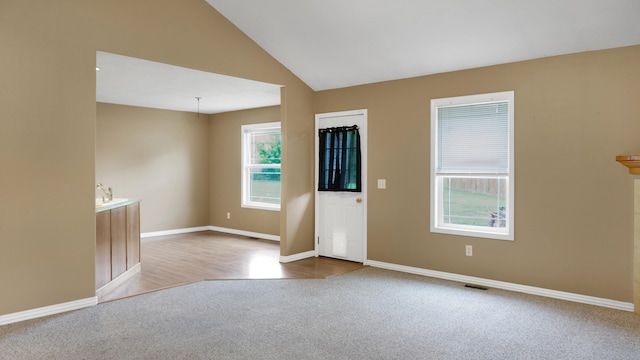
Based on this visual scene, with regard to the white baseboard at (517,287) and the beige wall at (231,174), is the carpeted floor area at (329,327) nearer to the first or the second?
the white baseboard at (517,287)

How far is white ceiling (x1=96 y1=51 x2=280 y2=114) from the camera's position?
180 inches

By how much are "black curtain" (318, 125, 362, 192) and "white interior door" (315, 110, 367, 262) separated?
76 millimetres

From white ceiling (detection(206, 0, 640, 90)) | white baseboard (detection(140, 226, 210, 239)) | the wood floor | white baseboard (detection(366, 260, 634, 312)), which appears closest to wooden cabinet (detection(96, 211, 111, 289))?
the wood floor

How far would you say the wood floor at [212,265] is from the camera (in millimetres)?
4684

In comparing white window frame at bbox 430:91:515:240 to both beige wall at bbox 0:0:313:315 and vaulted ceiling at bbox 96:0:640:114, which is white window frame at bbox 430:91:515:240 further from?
beige wall at bbox 0:0:313:315

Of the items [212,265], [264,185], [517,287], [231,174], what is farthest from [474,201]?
[231,174]

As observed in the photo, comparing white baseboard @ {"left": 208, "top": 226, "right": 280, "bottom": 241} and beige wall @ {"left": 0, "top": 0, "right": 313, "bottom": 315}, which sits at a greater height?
beige wall @ {"left": 0, "top": 0, "right": 313, "bottom": 315}

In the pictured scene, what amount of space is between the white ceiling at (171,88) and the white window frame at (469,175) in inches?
88.7

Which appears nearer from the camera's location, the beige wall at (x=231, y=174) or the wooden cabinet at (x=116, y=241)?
the wooden cabinet at (x=116, y=241)

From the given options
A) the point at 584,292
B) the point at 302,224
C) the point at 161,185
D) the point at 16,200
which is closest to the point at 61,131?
the point at 16,200

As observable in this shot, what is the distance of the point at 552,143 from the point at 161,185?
21.4 feet

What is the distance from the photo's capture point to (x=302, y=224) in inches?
235

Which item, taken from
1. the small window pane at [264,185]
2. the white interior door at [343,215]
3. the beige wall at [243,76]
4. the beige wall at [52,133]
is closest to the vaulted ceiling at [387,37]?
the beige wall at [243,76]

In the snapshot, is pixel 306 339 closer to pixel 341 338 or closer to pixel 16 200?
pixel 341 338
